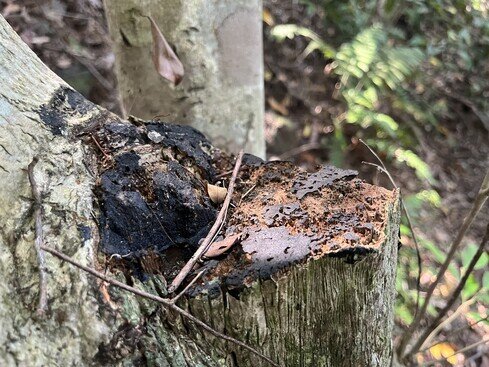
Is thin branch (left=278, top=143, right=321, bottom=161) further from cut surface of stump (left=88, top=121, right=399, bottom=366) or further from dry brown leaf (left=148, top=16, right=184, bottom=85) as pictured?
cut surface of stump (left=88, top=121, right=399, bottom=366)

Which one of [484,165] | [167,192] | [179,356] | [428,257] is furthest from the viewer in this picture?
[484,165]

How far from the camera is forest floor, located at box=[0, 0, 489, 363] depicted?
11.6 ft

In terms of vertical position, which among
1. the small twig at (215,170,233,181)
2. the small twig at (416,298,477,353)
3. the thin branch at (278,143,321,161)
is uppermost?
the small twig at (215,170,233,181)

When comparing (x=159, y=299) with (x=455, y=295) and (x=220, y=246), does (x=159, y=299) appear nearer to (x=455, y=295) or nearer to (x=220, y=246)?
(x=220, y=246)

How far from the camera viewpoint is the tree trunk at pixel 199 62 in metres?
1.62

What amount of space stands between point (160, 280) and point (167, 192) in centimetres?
23

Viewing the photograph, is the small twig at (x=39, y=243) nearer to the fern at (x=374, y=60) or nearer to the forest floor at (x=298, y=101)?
the forest floor at (x=298, y=101)

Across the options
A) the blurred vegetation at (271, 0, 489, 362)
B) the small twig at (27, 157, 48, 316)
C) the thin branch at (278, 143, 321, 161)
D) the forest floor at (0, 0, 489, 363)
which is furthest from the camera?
the thin branch at (278, 143, 321, 161)

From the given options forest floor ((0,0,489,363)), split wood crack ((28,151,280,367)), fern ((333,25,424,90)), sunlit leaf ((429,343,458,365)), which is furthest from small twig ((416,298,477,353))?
fern ((333,25,424,90))

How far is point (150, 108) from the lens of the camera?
180 centimetres

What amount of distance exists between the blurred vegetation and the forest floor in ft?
0.40

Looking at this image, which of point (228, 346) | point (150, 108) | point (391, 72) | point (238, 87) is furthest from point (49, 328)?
point (391, 72)

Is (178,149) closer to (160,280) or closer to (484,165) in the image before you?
(160,280)

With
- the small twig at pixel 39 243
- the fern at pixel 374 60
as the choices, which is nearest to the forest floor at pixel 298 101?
the fern at pixel 374 60
